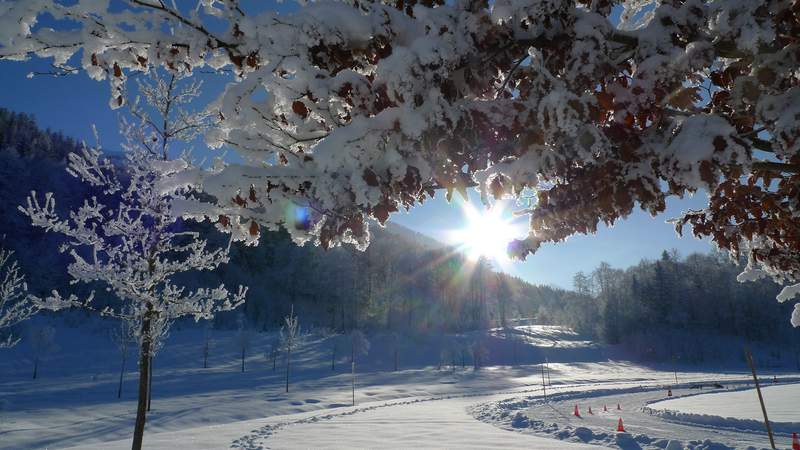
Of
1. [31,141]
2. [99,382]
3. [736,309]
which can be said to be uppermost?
[31,141]

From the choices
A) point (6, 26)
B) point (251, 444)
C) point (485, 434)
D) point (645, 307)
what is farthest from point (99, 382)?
point (645, 307)

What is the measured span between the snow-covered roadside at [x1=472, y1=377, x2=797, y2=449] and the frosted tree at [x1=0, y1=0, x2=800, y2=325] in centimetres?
1267

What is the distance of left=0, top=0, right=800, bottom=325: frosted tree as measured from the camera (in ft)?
6.87

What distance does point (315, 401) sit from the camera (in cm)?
3219

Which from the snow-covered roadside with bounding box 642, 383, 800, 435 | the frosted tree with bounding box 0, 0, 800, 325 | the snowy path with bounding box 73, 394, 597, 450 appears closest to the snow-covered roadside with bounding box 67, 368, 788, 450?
the snowy path with bounding box 73, 394, 597, 450

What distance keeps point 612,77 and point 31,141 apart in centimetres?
13498

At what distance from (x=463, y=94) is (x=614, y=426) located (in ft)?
63.8

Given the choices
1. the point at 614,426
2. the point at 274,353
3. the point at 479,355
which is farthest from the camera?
the point at 479,355

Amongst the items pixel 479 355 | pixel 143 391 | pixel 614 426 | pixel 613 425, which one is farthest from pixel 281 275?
pixel 143 391

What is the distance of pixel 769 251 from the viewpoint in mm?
4688

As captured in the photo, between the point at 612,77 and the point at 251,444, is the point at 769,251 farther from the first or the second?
the point at 251,444

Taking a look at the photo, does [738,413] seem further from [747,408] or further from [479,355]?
[479,355]

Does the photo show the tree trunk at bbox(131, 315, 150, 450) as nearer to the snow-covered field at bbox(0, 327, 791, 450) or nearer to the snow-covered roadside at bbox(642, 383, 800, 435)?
the snow-covered field at bbox(0, 327, 791, 450)

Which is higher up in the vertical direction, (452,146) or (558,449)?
(452,146)
